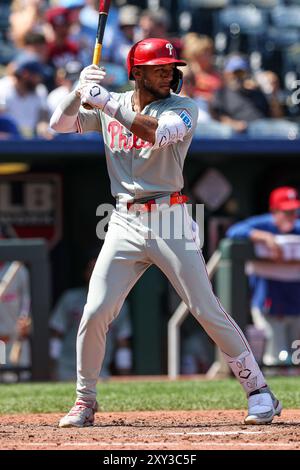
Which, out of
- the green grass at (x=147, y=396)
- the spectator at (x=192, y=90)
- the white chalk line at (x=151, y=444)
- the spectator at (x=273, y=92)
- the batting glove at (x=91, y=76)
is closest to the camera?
the white chalk line at (x=151, y=444)

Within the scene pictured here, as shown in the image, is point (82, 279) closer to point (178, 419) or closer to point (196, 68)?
point (196, 68)

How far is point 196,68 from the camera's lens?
39.5ft

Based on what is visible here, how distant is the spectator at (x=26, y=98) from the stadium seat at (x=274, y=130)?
6.94 ft

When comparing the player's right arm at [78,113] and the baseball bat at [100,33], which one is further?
the baseball bat at [100,33]

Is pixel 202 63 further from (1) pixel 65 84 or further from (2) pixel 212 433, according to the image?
(2) pixel 212 433

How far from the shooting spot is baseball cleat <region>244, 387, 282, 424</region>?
17.2 ft

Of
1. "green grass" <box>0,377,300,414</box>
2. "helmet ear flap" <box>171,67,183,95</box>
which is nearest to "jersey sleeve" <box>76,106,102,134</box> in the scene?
"helmet ear flap" <box>171,67,183,95</box>

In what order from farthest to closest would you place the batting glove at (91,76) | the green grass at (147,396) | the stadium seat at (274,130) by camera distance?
the stadium seat at (274,130), the green grass at (147,396), the batting glove at (91,76)

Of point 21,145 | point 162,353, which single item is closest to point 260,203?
point 162,353

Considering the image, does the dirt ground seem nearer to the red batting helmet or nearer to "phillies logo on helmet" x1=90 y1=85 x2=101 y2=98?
"phillies logo on helmet" x1=90 y1=85 x2=101 y2=98

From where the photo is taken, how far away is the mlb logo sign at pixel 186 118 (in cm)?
504

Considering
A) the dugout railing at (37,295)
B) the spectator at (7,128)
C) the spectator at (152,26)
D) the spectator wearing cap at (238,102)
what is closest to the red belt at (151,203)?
the dugout railing at (37,295)

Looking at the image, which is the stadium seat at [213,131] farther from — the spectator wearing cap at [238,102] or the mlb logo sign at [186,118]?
the mlb logo sign at [186,118]

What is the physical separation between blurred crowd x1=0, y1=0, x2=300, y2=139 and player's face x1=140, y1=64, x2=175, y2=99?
5.24m
